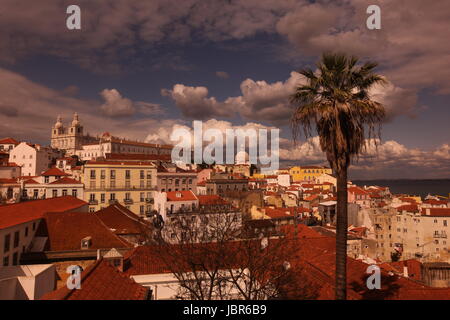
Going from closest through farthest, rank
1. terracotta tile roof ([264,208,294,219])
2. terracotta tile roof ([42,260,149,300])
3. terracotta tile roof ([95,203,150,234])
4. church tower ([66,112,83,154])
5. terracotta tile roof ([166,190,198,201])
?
1. terracotta tile roof ([42,260,149,300])
2. terracotta tile roof ([95,203,150,234])
3. terracotta tile roof ([166,190,198,201])
4. terracotta tile roof ([264,208,294,219])
5. church tower ([66,112,83,154])

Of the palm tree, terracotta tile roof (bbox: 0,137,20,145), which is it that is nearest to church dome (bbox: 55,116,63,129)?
terracotta tile roof (bbox: 0,137,20,145)

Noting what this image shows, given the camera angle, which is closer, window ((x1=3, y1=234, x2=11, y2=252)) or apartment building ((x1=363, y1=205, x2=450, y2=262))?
window ((x1=3, y1=234, x2=11, y2=252))

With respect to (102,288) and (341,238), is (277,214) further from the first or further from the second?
(341,238)

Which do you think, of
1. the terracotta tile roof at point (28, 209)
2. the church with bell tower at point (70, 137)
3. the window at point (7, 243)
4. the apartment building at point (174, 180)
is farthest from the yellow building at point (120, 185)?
the church with bell tower at point (70, 137)

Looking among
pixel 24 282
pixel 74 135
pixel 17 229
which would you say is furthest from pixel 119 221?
pixel 74 135

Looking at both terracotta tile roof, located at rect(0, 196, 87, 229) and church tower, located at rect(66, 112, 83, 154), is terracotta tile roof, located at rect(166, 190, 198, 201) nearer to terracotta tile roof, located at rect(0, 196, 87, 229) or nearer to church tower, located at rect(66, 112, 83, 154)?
terracotta tile roof, located at rect(0, 196, 87, 229)

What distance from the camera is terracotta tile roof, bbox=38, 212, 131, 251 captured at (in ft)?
77.2

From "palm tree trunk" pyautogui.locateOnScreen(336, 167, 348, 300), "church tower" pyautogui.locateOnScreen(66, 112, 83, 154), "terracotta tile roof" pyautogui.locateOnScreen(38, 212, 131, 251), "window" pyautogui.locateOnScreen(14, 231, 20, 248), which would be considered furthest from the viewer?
"church tower" pyautogui.locateOnScreen(66, 112, 83, 154)

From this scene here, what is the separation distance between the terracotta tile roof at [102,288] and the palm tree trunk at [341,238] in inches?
324

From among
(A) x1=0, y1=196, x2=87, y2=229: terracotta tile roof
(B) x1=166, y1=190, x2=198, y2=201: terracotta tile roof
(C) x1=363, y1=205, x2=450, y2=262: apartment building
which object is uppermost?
(A) x1=0, y1=196, x2=87, y2=229: terracotta tile roof

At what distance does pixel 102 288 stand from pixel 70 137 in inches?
7068

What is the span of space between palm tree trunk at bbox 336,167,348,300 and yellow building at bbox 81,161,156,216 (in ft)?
159

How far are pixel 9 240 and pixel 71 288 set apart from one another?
1343 cm

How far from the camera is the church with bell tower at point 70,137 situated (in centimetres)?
16525
